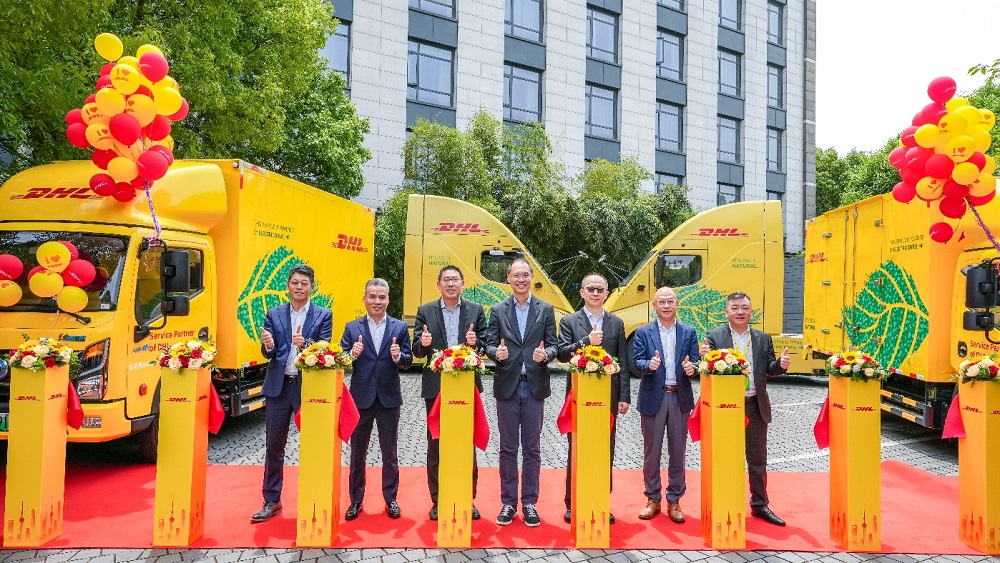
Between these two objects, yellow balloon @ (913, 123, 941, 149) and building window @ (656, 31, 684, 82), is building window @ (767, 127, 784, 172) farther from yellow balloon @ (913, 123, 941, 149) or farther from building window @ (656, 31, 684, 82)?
yellow balloon @ (913, 123, 941, 149)

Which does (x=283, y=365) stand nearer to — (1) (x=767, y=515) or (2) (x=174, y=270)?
(2) (x=174, y=270)

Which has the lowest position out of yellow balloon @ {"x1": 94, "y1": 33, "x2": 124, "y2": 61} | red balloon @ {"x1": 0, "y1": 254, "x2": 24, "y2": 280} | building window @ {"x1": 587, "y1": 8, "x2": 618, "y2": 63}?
red balloon @ {"x1": 0, "y1": 254, "x2": 24, "y2": 280}

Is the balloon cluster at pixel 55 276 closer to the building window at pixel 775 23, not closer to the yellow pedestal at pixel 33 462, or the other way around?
the yellow pedestal at pixel 33 462

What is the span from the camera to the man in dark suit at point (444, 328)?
5109 millimetres

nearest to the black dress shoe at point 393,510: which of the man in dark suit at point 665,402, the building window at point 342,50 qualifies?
the man in dark suit at point 665,402

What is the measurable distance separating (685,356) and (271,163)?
13136 mm

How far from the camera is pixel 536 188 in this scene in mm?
18453

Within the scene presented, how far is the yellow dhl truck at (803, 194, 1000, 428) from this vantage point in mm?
6815

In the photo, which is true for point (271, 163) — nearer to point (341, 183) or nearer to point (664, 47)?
point (341, 183)

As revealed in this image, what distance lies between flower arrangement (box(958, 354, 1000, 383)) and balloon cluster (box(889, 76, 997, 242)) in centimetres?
209

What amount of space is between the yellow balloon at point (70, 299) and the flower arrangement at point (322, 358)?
2357 millimetres

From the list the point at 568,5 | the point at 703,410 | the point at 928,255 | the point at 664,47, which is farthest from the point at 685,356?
the point at 664,47

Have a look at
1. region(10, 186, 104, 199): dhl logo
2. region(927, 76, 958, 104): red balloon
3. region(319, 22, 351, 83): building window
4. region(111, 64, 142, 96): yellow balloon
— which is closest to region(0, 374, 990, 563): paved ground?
region(10, 186, 104, 199): dhl logo

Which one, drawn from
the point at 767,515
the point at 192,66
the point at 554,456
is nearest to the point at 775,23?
the point at 192,66
